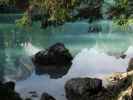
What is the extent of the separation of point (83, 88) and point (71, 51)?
21.5 metres

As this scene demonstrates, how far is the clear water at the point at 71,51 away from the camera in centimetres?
2779

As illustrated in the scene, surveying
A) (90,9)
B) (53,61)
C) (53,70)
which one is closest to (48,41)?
(53,61)

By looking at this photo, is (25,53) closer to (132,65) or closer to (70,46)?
(70,46)

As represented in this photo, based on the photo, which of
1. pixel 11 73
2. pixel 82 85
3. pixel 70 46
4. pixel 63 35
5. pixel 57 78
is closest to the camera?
pixel 82 85

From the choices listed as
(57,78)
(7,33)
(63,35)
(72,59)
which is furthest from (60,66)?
(7,33)

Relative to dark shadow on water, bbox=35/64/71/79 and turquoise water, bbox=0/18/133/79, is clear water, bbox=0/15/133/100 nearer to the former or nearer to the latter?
turquoise water, bbox=0/18/133/79

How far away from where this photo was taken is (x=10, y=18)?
82.6 metres

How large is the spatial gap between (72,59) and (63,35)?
2257cm

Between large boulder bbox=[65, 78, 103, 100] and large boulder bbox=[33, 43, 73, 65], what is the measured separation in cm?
1236

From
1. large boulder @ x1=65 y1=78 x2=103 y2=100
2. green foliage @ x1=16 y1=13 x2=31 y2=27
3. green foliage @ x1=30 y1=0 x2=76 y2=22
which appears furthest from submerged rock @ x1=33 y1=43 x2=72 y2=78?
green foliage @ x1=30 y1=0 x2=76 y2=22

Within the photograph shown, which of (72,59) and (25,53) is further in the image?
(25,53)

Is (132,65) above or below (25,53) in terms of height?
above

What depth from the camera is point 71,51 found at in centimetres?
4403

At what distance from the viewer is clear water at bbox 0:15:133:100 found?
27.8 metres
